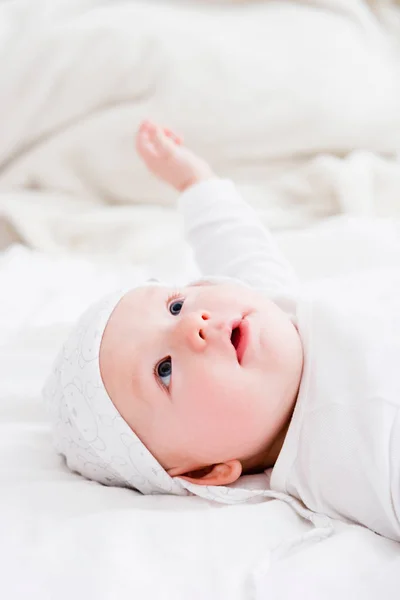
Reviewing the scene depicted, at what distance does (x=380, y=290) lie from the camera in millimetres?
944

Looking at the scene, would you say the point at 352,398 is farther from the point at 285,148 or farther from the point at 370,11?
the point at 370,11

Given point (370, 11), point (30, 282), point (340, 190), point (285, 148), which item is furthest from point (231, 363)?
point (370, 11)

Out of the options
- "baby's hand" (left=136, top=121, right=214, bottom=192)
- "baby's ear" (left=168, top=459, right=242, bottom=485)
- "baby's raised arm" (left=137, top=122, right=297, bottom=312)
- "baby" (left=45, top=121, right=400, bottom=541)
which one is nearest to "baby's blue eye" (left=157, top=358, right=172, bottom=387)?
"baby" (left=45, top=121, right=400, bottom=541)

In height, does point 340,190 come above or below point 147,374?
above

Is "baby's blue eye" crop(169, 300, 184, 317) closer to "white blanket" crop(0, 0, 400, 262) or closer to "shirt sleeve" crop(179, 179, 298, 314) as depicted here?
"shirt sleeve" crop(179, 179, 298, 314)

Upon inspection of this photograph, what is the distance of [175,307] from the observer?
898mm

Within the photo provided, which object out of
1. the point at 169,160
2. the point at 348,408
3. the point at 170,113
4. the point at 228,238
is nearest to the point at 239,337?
the point at 348,408

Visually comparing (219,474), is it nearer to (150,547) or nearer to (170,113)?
(150,547)

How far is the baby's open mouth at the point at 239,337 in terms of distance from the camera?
83 centimetres

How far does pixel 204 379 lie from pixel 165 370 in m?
0.06

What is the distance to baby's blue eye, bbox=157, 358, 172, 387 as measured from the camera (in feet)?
2.71

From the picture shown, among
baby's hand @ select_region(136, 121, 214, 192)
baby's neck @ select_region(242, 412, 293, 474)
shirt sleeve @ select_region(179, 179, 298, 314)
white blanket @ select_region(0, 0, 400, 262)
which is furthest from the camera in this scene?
white blanket @ select_region(0, 0, 400, 262)

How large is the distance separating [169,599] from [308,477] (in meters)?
0.22

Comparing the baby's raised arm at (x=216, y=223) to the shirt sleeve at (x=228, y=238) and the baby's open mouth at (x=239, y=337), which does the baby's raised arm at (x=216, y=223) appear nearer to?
the shirt sleeve at (x=228, y=238)
